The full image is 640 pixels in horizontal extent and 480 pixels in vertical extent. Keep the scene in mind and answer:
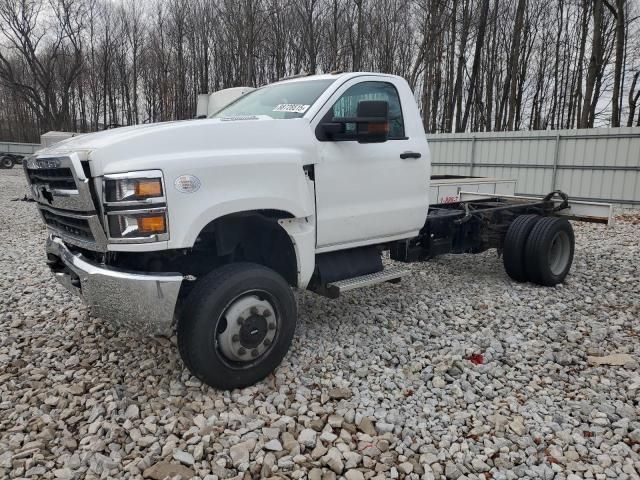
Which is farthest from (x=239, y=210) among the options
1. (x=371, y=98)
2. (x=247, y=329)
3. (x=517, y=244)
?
(x=517, y=244)

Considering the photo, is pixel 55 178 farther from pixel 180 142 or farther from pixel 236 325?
pixel 236 325

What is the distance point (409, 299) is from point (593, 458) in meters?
2.79

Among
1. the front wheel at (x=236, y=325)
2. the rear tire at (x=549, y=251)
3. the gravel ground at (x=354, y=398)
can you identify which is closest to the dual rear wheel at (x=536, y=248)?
the rear tire at (x=549, y=251)

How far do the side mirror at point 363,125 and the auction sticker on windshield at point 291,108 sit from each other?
21cm

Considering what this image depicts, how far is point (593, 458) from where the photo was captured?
284 centimetres

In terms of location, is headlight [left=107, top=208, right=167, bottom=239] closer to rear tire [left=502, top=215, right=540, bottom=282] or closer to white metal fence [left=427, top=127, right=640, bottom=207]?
rear tire [left=502, top=215, right=540, bottom=282]

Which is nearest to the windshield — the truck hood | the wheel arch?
the truck hood

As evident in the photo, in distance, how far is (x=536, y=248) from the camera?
571cm

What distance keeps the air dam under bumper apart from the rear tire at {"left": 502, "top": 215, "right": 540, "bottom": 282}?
419 centimetres

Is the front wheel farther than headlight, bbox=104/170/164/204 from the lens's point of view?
Yes

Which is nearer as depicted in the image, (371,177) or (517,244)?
(371,177)

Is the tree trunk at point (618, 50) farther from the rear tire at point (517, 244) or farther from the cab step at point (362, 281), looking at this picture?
the cab step at point (362, 281)

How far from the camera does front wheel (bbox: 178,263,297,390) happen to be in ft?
10.5

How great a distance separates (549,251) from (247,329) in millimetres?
4068
